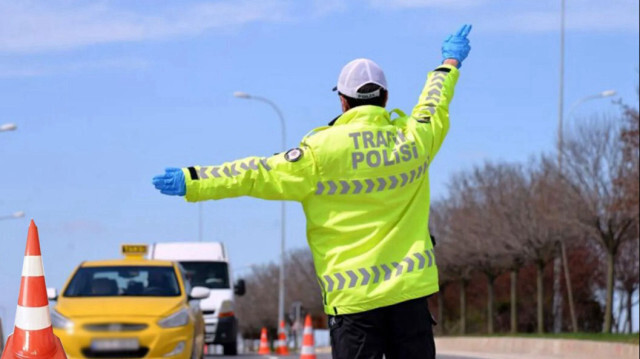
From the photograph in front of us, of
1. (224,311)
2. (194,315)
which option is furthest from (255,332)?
(194,315)

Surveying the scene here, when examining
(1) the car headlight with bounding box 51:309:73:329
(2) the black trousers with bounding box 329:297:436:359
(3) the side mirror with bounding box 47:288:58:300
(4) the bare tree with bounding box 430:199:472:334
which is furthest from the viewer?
(4) the bare tree with bounding box 430:199:472:334

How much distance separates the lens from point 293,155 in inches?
236

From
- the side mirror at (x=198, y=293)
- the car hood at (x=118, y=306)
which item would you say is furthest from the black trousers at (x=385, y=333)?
the side mirror at (x=198, y=293)

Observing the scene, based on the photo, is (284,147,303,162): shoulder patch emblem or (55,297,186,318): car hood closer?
(284,147,303,162): shoulder patch emblem

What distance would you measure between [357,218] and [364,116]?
0.47 m

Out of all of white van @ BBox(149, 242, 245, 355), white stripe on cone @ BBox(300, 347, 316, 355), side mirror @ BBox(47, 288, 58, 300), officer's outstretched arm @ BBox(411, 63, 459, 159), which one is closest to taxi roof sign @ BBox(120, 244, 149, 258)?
white stripe on cone @ BBox(300, 347, 316, 355)

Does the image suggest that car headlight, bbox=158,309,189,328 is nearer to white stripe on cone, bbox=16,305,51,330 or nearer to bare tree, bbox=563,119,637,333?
white stripe on cone, bbox=16,305,51,330

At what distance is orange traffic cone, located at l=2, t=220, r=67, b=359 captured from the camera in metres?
7.51

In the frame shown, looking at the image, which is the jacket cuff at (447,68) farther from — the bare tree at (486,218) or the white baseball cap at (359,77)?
the bare tree at (486,218)

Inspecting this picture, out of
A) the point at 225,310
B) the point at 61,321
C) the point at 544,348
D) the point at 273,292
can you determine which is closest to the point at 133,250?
the point at 61,321

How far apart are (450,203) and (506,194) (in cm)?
1014

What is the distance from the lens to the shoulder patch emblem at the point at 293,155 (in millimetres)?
5977

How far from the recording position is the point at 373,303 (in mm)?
5980

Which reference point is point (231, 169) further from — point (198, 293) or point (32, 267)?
point (198, 293)
